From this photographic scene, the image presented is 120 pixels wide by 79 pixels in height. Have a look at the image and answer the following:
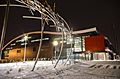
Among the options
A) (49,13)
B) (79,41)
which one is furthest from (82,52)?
(49,13)

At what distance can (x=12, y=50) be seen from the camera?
6850 cm

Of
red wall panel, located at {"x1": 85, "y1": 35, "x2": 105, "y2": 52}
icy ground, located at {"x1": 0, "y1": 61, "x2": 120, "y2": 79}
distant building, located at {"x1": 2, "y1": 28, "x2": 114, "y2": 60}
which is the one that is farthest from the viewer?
distant building, located at {"x1": 2, "y1": 28, "x2": 114, "y2": 60}

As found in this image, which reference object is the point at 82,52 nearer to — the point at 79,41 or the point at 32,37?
the point at 79,41

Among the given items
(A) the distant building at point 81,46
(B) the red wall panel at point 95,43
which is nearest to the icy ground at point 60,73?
(A) the distant building at point 81,46

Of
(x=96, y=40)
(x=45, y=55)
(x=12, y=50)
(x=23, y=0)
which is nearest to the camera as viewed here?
(x=23, y=0)

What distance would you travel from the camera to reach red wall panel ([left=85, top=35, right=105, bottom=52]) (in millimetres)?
43500

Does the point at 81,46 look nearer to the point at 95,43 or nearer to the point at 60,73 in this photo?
the point at 95,43

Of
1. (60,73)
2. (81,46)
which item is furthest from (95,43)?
(60,73)

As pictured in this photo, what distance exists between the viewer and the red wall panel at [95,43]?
43.5 metres

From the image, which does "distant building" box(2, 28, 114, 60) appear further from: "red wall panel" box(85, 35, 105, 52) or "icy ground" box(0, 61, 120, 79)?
"icy ground" box(0, 61, 120, 79)

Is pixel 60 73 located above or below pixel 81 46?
below

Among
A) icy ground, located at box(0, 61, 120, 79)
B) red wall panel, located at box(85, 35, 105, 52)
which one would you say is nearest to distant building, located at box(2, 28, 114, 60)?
red wall panel, located at box(85, 35, 105, 52)

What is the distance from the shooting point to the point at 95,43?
43.9 meters

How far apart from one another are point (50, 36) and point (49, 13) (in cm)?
4825
